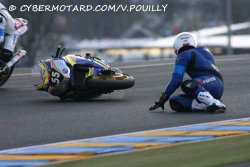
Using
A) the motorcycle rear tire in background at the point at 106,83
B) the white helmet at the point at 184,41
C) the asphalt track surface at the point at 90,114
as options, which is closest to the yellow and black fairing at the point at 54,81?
the asphalt track surface at the point at 90,114

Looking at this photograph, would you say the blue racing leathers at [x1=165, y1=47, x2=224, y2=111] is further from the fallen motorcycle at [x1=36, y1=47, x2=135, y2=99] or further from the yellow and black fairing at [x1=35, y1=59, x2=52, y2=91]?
the yellow and black fairing at [x1=35, y1=59, x2=52, y2=91]

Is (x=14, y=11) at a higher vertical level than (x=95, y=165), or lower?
higher

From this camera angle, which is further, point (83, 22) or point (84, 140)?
point (83, 22)

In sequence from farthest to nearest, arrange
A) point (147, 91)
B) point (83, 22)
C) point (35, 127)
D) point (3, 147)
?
point (83, 22)
point (147, 91)
point (35, 127)
point (3, 147)

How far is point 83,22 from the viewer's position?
34000mm

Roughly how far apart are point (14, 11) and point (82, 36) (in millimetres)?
3973

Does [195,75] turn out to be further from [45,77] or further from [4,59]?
[4,59]

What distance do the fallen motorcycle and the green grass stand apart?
147 inches

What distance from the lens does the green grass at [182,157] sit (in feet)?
28.9

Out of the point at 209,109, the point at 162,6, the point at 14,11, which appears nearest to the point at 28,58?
the point at 14,11

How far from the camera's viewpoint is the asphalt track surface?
10.9 m

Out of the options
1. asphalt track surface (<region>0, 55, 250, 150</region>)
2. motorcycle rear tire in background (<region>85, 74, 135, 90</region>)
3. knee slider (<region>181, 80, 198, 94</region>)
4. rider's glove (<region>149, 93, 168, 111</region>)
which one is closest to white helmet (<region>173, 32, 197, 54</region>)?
knee slider (<region>181, 80, 198, 94</region>)

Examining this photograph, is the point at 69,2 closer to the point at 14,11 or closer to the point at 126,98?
the point at 14,11

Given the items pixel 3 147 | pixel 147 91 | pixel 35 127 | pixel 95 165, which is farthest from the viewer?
pixel 147 91
